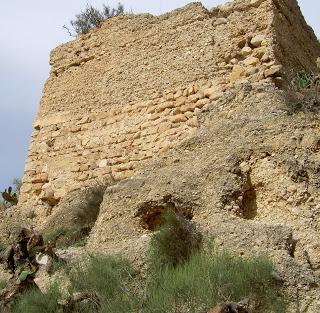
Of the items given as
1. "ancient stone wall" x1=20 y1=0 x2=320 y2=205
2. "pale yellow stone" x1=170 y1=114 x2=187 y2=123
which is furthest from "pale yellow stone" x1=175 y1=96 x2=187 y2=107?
"pale yellow stone" x1=170 y1=114 x2=187 y2=123

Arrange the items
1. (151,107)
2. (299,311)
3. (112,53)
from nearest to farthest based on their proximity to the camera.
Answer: (299,311) < (151,107) < (112,53)

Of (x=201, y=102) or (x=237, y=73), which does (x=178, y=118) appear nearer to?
(x=201, y=102)

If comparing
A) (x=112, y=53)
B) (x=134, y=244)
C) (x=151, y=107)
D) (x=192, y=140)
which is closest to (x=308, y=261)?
(x=134, y=244)

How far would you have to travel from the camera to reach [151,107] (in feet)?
34.3

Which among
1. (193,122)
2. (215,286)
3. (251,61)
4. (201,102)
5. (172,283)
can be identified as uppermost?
(251,61)

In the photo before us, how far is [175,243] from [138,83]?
483 cm

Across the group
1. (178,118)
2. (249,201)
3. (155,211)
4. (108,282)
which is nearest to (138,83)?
(178,118)

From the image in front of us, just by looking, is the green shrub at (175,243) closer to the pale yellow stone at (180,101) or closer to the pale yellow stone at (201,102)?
the pale yellow stone at (201,102)

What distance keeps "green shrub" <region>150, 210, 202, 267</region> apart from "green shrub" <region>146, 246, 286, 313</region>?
561 millimetres

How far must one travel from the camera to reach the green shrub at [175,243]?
645cm

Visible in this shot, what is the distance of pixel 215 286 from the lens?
17.5ft

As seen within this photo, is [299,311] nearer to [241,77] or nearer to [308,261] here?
[308,261]

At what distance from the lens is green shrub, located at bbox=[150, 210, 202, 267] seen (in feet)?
21.2

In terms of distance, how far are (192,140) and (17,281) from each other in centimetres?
300
